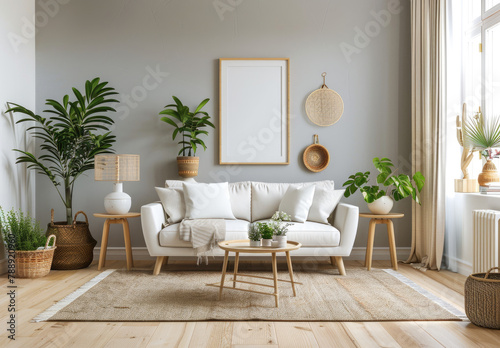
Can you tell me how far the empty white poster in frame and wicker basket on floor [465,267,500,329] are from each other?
2585 millimetres

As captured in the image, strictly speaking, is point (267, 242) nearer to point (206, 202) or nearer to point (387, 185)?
point (206, 202)

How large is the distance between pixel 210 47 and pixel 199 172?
1339mm

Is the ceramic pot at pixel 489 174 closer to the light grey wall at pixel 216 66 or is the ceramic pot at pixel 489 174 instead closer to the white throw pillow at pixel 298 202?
the light grey wall at pixel 216 66

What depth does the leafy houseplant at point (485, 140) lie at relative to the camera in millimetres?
3826

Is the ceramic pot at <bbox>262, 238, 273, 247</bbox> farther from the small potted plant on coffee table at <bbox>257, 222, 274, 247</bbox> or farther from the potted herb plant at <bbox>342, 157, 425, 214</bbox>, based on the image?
the potted herb plant at <bbox>342, 157, 425, 214</bbox>

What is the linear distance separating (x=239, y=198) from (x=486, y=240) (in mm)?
2210

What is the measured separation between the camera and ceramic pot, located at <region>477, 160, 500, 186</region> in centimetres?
387

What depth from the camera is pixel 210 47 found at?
16.5 ft

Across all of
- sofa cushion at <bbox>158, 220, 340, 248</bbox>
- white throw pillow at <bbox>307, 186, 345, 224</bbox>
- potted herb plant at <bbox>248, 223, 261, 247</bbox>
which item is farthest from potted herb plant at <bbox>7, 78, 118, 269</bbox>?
white throw pillow at <bbox>307, 186, 345, 224</bbox>

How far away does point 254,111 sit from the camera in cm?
500

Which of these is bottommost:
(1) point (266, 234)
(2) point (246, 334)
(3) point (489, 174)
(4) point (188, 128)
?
(2) point (246, 334)

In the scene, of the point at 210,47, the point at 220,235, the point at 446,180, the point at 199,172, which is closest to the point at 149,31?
the point at 210,47

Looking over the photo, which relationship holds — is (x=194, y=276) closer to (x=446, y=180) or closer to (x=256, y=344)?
(x=256, y=344)

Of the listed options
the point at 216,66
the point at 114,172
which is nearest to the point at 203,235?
the point at 114,172
